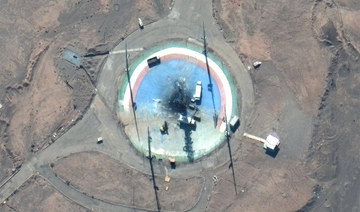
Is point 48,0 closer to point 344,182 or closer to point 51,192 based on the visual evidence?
point 51,192

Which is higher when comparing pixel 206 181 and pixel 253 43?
pixel 253 43

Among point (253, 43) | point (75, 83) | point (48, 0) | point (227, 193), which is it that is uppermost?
point (48, 0)

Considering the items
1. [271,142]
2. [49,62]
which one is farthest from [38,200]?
[271,142]

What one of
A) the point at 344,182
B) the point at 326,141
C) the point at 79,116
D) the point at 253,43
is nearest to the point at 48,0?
the point at 79,116

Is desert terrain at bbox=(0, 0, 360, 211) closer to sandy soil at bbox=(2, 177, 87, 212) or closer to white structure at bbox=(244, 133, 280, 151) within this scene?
sandy soil at bbox=(2, 177, 87, 212)

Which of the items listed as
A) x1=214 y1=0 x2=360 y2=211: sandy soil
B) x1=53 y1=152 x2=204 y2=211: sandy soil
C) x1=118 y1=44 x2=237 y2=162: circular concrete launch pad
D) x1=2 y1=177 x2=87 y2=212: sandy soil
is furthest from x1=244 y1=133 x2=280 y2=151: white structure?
x1=2 y1=177 x2=87 y2=212: sandy soil

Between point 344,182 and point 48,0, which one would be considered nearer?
point 344,182

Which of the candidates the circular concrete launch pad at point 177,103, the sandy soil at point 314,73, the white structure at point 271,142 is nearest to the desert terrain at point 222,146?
the sandy soil at point 314,73
